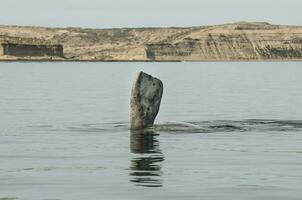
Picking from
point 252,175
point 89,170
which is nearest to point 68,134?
point 89,170

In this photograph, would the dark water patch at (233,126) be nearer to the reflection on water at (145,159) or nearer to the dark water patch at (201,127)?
the dark water patch at (201,127)

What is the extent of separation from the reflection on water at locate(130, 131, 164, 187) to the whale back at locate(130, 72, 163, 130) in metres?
0.90

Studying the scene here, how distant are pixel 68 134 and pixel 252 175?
11.2 m

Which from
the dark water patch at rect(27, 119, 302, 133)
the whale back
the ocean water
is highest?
the whale back

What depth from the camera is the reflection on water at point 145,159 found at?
1694cm

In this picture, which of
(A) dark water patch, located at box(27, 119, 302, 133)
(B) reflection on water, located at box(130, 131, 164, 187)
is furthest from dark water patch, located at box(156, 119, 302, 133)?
(B) reflection on water, located at box(130, 131, 164, 187)

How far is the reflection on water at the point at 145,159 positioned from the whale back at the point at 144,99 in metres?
0.90

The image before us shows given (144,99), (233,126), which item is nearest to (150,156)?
(144,99)

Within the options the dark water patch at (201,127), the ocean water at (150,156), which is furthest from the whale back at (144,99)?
the ocean water at (150,156)

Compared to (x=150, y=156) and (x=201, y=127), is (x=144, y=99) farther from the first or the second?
(x=150, y=156)

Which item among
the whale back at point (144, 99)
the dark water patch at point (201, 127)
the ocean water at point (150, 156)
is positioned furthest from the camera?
the dark water patch at point (201, 127)

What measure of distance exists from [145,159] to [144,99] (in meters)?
8.24

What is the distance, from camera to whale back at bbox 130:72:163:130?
28.7m

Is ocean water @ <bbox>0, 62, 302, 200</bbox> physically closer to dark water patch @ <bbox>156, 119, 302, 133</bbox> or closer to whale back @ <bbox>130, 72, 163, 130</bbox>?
dark water patch @ <bbox>156, 119, 302, 133</bbox>
